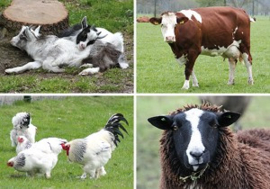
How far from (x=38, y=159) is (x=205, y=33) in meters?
3.56

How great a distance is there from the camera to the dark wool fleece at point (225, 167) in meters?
6.27

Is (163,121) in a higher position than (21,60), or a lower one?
higher

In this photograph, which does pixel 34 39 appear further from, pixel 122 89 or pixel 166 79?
pixel 166 79

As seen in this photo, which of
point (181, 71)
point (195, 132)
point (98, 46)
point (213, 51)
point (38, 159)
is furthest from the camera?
point (181, 71)

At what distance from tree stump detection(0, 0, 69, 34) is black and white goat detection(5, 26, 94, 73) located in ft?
0.94

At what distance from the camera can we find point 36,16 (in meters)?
12.3

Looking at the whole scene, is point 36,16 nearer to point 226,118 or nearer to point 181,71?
point 181,71

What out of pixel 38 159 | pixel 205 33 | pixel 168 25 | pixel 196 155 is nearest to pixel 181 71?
pixel 205 33

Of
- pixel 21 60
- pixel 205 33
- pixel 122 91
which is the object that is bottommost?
pixel 122 91

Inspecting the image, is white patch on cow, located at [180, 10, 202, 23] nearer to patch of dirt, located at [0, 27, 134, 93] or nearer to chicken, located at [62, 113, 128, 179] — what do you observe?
patch of dirt, located at [0, 27, 134, 93]

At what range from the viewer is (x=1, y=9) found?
13.3 m

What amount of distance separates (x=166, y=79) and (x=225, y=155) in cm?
721

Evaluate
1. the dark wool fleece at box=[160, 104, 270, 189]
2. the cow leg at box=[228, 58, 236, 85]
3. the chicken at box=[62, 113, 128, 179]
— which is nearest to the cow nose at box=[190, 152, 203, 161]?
the dark wool fleece at box=[160, 104, 270, 189]

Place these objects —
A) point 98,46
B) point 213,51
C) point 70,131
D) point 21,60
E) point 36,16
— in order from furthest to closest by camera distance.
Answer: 1. point 70,131
2. point 36,16
3. point 21,60
4. point 98,46
5. point 213,51
